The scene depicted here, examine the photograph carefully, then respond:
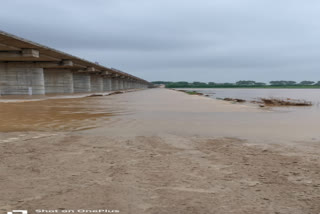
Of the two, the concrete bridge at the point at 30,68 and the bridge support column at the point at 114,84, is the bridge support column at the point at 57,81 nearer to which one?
the concrete bridge at the point at 30,68

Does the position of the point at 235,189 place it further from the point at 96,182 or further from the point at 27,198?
the point at 27,198

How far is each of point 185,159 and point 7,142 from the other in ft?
15.5

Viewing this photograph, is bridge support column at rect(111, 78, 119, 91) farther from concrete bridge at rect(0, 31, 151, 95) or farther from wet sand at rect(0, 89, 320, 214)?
wet sand at rect(0, 89, 320, 214)

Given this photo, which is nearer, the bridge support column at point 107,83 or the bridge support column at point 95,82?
the bridge support column at point 95,82

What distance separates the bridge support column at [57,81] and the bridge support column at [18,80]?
37.5 ft

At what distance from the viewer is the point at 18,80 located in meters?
36.2

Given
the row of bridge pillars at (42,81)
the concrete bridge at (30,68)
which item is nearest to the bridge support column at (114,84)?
the row of bridge pillars at (42,81)

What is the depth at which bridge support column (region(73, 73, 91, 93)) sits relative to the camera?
59.8 metres

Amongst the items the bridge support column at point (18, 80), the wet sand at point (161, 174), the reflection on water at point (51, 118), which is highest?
the bridge support column at point (18, 80)

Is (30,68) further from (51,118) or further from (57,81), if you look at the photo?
(51,118)

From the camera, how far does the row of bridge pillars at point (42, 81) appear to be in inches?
1399

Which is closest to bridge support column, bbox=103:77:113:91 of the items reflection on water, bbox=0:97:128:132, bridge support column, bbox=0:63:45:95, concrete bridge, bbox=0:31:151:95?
concrete bridge, bbox=0:31:151:95

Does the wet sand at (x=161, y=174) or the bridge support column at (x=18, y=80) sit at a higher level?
the bridge support column at (x=18, y=80)

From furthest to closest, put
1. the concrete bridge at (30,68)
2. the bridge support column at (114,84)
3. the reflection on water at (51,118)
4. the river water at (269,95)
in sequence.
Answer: the bridge support column at (114,84)
the river water at (269,95)
the concrete bridge at (30,68)
the reflection on water at (51,118)
